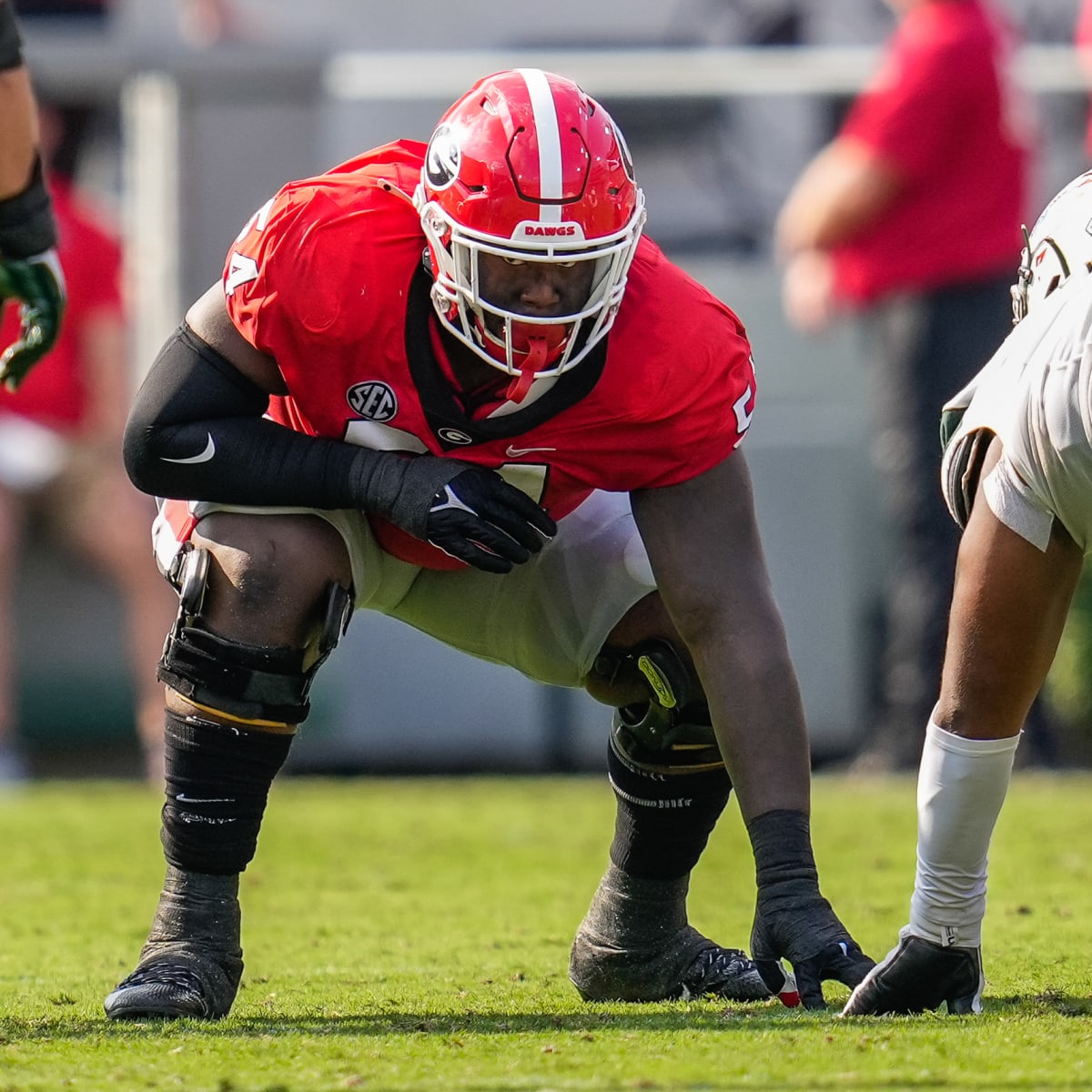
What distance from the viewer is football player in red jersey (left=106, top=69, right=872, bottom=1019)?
3.34 m

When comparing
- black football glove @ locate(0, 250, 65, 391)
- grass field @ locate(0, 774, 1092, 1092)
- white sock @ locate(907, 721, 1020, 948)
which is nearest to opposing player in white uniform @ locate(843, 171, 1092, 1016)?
white sock @ locate(907, 721, 1020, 948)

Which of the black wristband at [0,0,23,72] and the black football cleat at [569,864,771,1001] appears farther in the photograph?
the black wristband at [0,0,23,72]

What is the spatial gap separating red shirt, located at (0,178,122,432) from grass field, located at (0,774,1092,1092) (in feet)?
4.64

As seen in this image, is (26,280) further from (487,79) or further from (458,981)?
(458,981)

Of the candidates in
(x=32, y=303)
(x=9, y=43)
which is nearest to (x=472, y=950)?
(x=32, y=303)

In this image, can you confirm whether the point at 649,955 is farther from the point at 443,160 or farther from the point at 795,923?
the point at 443,160

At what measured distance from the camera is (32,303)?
4273mm

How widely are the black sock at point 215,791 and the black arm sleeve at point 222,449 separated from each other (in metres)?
0.37

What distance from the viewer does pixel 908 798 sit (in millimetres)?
6383

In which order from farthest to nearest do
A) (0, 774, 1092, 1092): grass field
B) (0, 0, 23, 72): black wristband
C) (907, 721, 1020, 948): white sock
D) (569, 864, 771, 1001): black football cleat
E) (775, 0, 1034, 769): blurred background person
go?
A: (775, 0, 1034, 769): blurred background person → (0, 0, 23, 72): black wristband → (569, 864, 771, 1001): black football cleat → (907, 721, 1020, 948): white sock → (0, 774, 1092, 1092): grass field

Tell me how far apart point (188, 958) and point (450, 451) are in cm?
91

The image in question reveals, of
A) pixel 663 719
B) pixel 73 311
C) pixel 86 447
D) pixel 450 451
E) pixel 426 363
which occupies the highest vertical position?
pixel 426 363

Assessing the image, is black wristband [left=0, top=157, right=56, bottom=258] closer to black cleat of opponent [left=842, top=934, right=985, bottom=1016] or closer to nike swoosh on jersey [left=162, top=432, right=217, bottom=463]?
nike swoosh on jersey [left=162, top=432, right=217, bottom=463]

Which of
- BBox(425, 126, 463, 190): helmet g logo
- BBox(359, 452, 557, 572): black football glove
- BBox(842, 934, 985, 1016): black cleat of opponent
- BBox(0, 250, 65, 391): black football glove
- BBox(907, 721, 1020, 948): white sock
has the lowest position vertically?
BBox(842, 934, 985, 1016): black cleat of opponent
